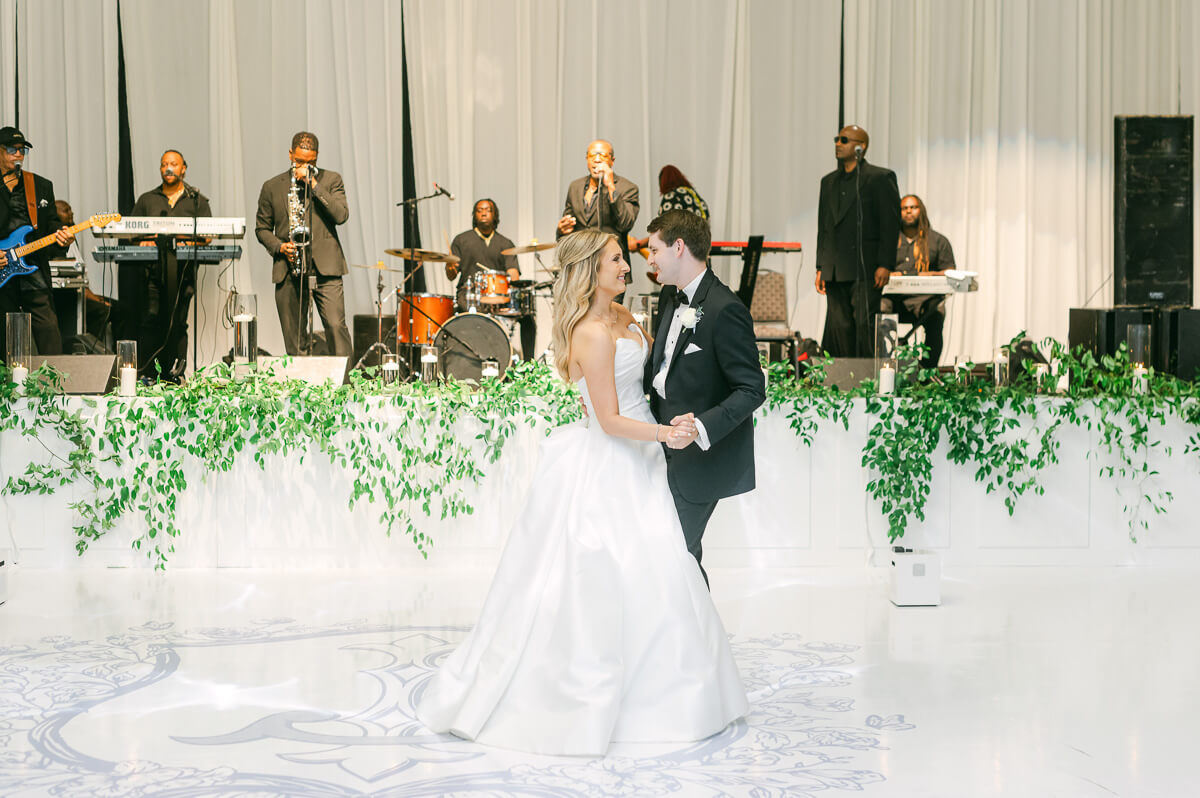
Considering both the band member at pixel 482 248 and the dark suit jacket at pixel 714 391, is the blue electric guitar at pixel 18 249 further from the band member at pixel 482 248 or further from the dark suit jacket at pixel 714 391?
the dark suit jacket at pixel 714 391

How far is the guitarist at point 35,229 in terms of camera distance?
719 cm

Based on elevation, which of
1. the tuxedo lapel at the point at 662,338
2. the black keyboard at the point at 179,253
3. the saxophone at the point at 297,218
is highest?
the saxophone at the point at 297,218

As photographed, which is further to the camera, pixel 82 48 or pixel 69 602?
pixel 82 48

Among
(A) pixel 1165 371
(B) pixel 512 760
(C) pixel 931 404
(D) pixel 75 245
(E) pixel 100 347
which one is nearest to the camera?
(B) pixel 512 760

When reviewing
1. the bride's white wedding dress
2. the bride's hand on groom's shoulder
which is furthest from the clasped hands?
the bride's white wedding dress

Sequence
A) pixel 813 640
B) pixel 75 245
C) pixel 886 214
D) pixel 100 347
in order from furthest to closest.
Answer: pixel 75 245, pixel 100 347, pixel 886 214, pixel 813 640

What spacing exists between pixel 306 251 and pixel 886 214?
3851mm

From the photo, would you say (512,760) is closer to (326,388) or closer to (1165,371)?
(326,388)

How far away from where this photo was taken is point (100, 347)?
8.73 meters

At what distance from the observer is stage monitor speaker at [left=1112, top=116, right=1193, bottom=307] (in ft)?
28.4

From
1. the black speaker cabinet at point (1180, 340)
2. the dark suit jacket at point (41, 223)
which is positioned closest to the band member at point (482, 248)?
the dark suit jacket at point (41, 223)

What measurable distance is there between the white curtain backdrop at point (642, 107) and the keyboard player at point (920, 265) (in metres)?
1.68

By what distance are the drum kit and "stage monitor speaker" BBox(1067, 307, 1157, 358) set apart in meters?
3.63

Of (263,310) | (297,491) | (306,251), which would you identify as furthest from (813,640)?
(263,310)
